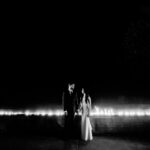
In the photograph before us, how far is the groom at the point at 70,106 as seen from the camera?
7977 mm

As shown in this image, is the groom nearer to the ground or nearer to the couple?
the couple

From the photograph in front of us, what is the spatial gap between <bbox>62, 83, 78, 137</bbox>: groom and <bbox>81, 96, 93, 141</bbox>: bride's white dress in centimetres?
35

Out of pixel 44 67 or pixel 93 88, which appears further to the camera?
pixel 44 67

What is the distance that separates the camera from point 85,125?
7.79 meters

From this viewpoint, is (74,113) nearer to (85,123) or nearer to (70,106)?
(70,106)

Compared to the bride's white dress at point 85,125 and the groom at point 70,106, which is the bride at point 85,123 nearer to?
the bride's white dress at point 85,125

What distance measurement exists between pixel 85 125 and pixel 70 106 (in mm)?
866

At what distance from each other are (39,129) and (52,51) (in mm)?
9481

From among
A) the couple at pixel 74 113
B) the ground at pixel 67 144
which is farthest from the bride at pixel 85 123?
the ground at pixel 67 144

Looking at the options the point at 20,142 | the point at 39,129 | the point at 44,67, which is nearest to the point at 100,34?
the point at 44,67

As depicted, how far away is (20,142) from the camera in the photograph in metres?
7.84

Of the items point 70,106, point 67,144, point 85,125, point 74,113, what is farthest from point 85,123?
point 67,144

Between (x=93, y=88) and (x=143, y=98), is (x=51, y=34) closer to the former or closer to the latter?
(x=93, y=88)

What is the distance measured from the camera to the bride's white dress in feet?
25.6
